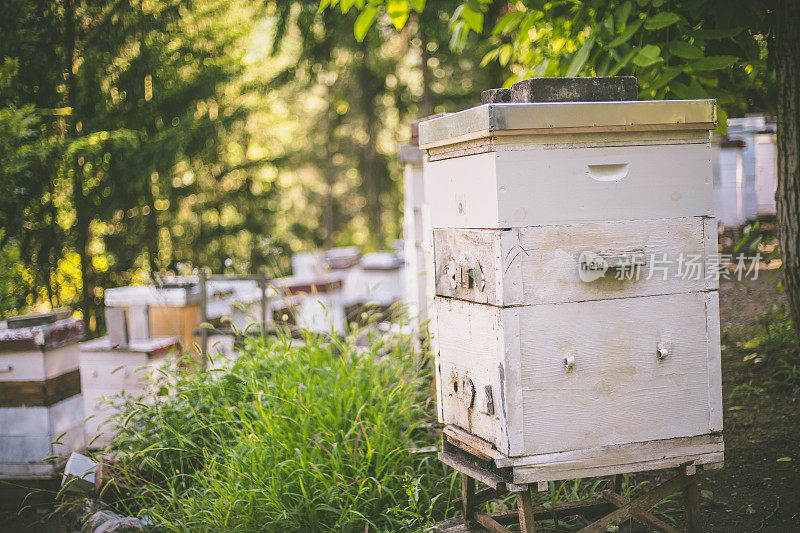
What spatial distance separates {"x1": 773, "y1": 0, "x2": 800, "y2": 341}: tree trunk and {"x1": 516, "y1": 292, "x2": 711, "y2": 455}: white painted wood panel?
3.60ft

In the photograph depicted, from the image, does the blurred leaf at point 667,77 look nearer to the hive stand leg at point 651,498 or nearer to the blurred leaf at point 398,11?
the blurred leaf at point 398,11

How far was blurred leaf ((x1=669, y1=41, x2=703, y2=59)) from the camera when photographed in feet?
8.04

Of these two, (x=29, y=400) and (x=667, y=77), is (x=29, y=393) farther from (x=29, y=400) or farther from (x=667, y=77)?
(x=667, y=77)

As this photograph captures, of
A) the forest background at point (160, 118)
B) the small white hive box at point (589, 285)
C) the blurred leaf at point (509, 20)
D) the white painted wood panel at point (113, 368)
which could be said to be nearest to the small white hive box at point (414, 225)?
the forest background at point (160, 118)

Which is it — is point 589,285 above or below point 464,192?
below

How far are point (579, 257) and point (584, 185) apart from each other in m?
0.23

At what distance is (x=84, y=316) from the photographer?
8.20 meters

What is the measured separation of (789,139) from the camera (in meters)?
2.99

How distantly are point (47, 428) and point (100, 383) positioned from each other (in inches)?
27.0

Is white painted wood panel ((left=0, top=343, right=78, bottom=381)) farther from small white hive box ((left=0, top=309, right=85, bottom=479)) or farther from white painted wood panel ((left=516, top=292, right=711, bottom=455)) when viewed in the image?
white painted wood panel ((left=516, top=292, right=711, bottom=455))

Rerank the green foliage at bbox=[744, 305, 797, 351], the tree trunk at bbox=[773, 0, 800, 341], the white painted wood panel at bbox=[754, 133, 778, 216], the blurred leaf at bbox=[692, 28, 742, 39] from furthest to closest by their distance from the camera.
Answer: the white painted wood panel at bbox=[754, 133, 778, 216] → the green foliage at bbox=[744, 305, 797, 351] → the tree trunk at bbox=[773, 0, 800, 341] → the blurred leaf at bbox=[692, 28, 742, 39]

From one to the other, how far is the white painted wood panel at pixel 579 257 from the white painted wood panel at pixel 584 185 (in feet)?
0.12

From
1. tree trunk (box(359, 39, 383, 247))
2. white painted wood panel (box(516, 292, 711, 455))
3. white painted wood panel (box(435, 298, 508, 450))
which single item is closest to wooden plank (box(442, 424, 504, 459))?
white painted wood panel (box(435, 298, 508, 450))

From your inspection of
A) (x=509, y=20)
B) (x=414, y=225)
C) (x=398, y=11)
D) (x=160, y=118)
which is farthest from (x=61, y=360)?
(x=160, y=118)
